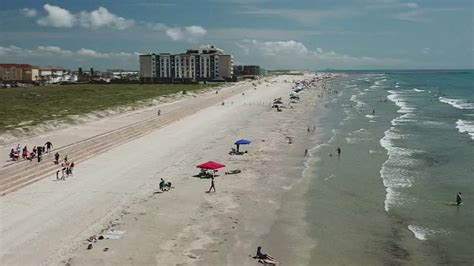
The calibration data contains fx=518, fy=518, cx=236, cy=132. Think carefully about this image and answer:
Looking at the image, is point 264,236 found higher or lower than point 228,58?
lower

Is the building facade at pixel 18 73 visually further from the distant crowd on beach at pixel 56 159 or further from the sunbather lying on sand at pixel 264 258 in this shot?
the sunbather lying on sand at pixel 264 258

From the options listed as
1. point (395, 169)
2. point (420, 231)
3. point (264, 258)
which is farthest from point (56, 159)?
point (395, 169)

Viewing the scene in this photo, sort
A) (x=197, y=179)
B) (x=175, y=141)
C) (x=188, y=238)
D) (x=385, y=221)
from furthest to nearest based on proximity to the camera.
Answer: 1. (x=175, y=141)
2. (x=197, y=179)
3. (x=385, y=221)
4. (x=188, y=238)

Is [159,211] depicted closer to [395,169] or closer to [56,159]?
[56,159]

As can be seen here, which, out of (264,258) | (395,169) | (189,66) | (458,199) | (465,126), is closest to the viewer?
(264,258)

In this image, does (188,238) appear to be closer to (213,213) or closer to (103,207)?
(213,213)

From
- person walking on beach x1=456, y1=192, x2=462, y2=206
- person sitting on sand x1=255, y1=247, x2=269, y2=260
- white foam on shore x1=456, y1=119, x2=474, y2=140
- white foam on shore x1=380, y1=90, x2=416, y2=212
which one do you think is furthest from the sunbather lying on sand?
white foam on shore x1=456, y1=119, x2=474, y2=140

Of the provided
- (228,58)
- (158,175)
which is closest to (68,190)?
(158,175)

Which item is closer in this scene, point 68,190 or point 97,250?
point 97,250
